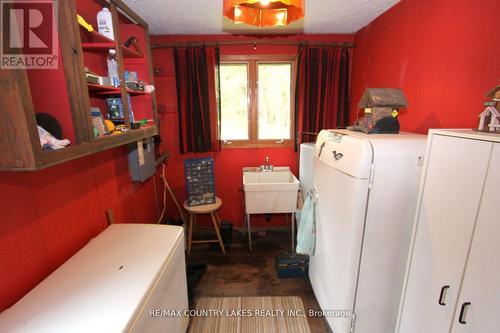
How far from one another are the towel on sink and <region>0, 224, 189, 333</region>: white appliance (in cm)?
99

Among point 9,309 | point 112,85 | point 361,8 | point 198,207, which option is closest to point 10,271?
point 9,309

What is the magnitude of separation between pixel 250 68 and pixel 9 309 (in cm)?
278

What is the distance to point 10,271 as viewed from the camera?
39.0 inches

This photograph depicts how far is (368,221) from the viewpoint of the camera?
4.39ft

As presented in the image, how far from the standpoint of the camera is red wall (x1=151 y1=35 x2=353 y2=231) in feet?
9.08

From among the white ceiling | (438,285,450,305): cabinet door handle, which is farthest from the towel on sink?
the white ceiling

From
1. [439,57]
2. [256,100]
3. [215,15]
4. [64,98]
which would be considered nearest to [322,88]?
[256,100]

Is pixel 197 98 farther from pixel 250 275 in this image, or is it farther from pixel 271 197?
pixel 250 275

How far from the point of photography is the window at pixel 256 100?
112 inches

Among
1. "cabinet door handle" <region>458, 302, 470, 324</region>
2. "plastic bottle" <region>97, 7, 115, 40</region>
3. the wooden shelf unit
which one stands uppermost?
"plastic bottle" <region>97, 7, 115, 40</region>

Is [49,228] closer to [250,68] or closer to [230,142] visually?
[230,142]

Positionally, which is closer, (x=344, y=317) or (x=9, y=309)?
(x=9, y=309)

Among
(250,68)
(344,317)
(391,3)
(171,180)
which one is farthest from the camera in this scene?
(171,180)

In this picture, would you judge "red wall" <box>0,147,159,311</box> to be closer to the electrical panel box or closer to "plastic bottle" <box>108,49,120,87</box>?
the electrical panel box
